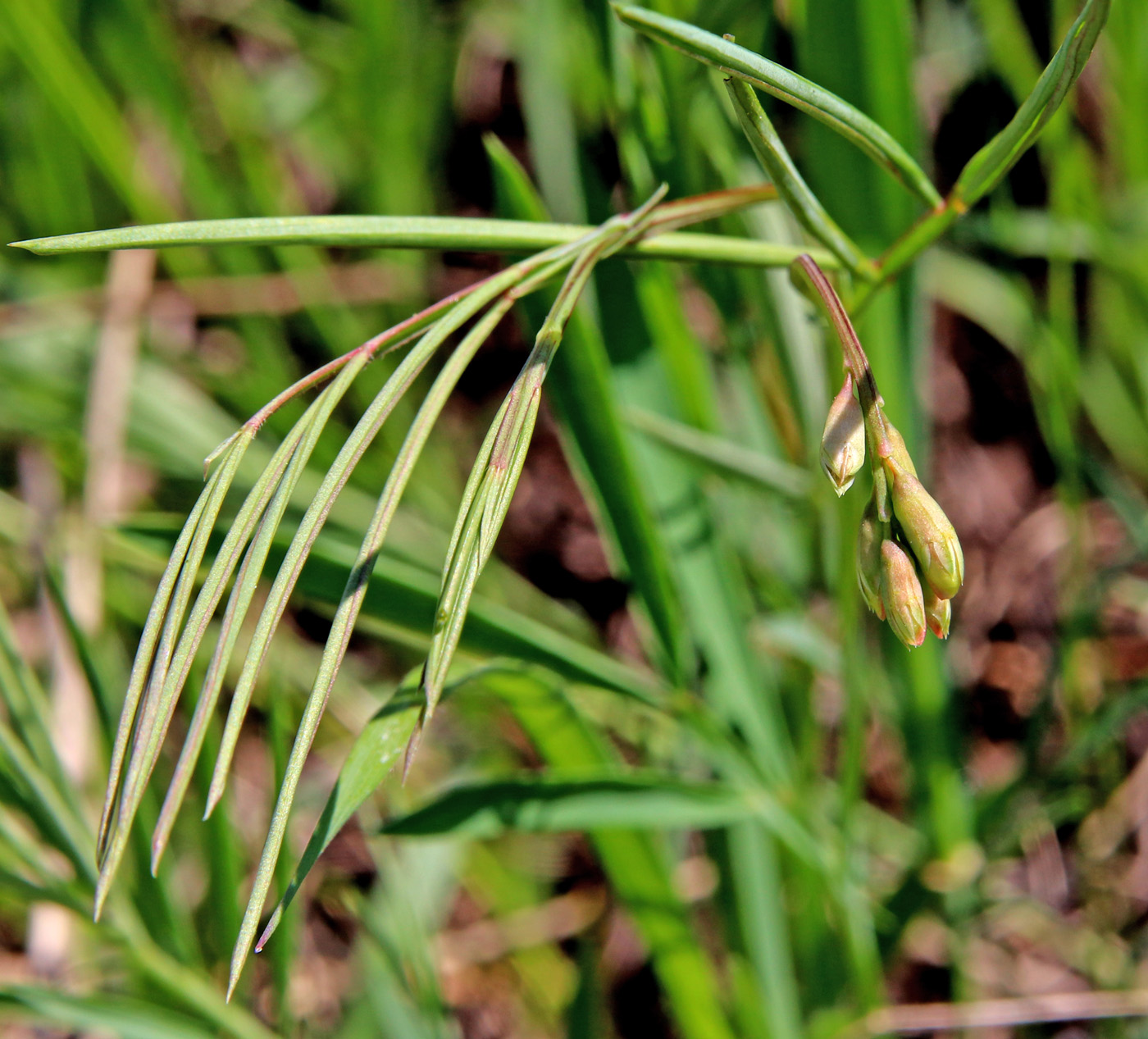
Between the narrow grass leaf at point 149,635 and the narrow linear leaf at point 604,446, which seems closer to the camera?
the narrow grass leaf at point 149,635

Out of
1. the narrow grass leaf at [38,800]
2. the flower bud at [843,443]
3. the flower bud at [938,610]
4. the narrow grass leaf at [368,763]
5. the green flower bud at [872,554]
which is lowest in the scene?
the narrow grass leaf at [38,800]

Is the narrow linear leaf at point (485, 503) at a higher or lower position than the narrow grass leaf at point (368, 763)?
higher

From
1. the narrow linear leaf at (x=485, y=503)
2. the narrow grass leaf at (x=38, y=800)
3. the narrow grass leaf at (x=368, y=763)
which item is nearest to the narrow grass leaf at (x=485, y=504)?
the narrow linear leaf at (x=485, y=503)

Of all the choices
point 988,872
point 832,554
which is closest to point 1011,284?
point 832,554

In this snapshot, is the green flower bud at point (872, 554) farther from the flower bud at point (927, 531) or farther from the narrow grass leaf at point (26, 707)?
the narrow grass leaf at point (26, 707)

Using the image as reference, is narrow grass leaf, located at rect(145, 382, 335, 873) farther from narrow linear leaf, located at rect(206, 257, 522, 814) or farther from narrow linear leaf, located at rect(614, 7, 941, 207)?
narrow linear leaf, located at rect(614, 7, 941, 207)
